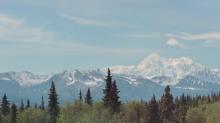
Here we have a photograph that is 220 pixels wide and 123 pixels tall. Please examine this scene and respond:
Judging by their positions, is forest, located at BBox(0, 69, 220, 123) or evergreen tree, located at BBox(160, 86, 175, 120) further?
evergreen tree, located at BBox(160, 86, 175, 120)

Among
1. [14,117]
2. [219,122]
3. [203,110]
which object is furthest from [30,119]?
[203,110]

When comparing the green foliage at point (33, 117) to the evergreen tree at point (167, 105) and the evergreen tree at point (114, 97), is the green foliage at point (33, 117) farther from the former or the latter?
the evergreen tree at point (114, 97)

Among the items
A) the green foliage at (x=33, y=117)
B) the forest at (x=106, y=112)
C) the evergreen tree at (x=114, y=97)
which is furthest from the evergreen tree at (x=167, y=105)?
the green foliage at (x=33, y=117)

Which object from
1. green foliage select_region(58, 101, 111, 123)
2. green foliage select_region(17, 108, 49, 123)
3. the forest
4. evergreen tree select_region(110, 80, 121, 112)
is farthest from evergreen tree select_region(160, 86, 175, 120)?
green foliage select_region(17, 108, 49, 123)

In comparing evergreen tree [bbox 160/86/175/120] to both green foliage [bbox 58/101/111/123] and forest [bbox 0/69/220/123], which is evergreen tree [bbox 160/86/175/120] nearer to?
forest [bbox 0/69/220/123]

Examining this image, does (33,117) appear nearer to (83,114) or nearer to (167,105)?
(83,114)

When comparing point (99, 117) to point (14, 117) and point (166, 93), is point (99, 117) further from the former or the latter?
point (14, 117)

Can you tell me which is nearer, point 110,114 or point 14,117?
point 110,114

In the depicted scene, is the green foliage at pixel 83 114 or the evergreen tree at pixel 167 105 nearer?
the green foliage at pixel 83 114

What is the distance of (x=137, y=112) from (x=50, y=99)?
42.9 metres

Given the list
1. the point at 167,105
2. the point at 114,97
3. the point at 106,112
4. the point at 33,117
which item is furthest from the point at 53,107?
the point at 114,97

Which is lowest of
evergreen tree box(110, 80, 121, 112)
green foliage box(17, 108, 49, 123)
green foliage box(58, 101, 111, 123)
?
green foliage box(17, 108, 49, 123)

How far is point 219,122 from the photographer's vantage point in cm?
15825

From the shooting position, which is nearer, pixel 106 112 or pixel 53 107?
pixel 106 112
